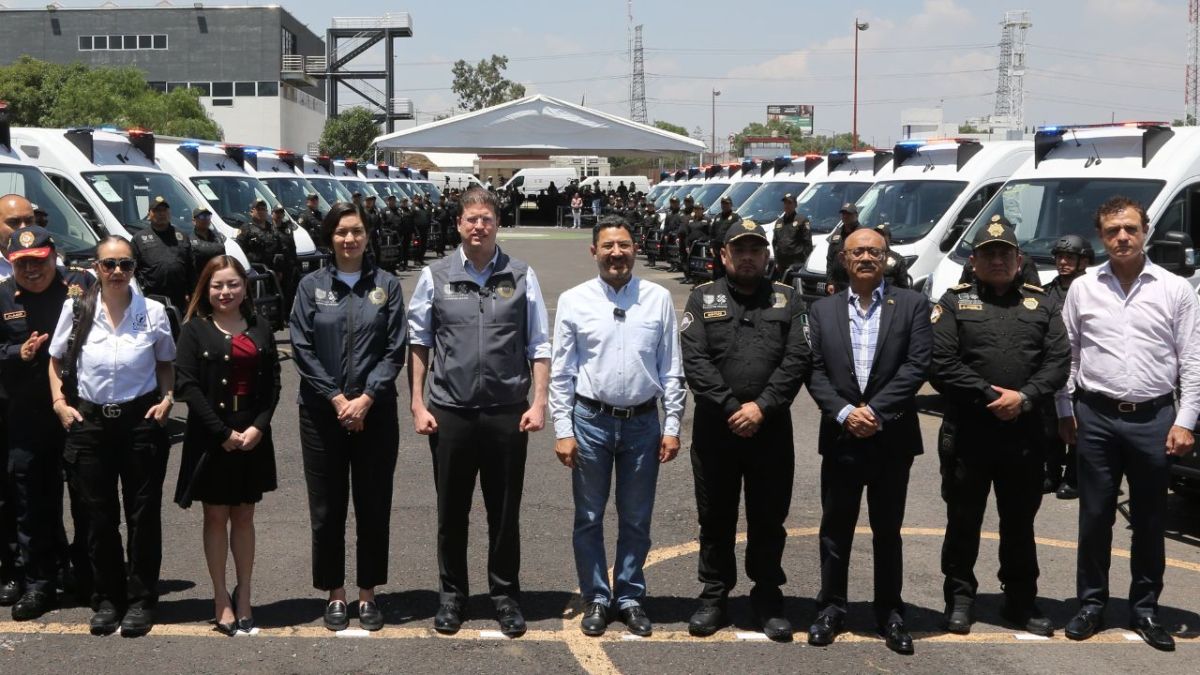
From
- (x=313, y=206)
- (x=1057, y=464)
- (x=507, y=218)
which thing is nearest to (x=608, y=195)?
(x=507, y=218)

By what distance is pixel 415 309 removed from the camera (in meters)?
5.62

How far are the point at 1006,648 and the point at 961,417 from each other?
40.0 inches

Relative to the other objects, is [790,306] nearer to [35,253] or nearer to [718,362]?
[718,362]

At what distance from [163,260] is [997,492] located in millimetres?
8270

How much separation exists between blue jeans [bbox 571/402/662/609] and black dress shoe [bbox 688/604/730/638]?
273 millimetres

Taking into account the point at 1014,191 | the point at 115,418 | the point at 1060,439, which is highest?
the point at 1014,191

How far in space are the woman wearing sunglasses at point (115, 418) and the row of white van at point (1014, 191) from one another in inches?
256

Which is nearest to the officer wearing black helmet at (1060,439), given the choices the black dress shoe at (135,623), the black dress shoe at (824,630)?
the black dress shoe at (824,630)

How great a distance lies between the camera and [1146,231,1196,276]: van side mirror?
8539 millimetres

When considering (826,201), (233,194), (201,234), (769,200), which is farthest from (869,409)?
(769,200)

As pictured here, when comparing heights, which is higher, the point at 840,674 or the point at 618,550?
the point at 618,550

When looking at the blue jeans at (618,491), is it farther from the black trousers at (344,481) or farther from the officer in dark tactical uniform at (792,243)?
the officer in dark tactical uniform at (792,243)

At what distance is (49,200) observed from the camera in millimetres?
10820

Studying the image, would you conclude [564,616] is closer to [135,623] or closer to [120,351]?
[135,623]
